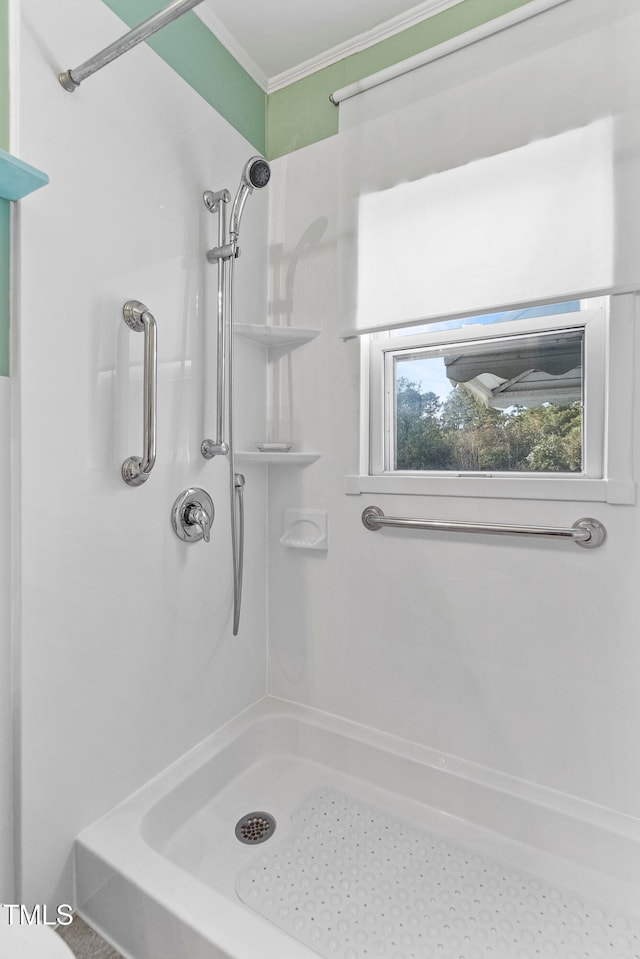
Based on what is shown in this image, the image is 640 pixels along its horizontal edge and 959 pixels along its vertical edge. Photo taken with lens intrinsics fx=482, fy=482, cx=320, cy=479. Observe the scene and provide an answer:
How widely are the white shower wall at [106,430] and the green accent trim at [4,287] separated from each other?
0.10 ft

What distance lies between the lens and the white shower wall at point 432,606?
125cm

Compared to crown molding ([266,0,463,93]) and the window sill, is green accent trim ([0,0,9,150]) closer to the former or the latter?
crown molding ([266,0,463,93])

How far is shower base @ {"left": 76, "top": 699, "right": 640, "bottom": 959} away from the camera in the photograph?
100 centimetres

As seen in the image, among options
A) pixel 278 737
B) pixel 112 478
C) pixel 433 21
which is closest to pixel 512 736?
pixel 278 737

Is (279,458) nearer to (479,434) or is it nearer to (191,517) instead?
(191,517)

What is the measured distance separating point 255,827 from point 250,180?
180 centimetres

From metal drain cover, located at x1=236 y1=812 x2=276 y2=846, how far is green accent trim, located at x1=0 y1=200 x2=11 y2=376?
4.33ft

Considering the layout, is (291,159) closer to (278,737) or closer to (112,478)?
(112,478)

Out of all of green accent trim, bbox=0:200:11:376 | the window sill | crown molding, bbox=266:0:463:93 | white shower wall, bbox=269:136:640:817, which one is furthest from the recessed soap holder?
crown molding, bbox=266:0:463:93

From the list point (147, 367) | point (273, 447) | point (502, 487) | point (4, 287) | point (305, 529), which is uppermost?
point (4, 287)

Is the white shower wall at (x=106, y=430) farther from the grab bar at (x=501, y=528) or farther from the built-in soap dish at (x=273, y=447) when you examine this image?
the grab bar at (x=501, y=528)

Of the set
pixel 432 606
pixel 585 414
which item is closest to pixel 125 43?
pixel 585 414

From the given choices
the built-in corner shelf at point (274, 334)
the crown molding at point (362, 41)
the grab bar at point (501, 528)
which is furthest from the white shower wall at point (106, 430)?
the grab bar at point (501, 528)

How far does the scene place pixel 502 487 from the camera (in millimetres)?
1351
